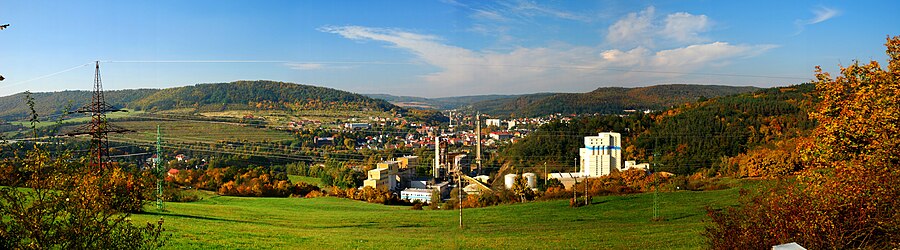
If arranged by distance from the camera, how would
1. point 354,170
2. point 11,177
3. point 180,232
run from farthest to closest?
point 354,170
point 180,232
point 11,177

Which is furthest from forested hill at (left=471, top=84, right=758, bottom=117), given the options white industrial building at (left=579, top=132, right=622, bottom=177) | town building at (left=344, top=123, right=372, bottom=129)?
Answer: white industrial building at (left=579, top=132, right=622, bottom=177)

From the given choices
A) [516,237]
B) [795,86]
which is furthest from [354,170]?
[795,86]

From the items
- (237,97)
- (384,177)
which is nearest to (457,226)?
(384,177)

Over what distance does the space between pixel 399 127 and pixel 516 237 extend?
60.0 m

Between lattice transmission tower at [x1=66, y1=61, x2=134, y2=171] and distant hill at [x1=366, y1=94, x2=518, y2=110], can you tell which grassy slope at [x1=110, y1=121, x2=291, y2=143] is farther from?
lattice transmission tower at [x1=66, y1=61, x2=134, y2=171]

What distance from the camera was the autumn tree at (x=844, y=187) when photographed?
595cm

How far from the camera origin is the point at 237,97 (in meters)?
82.4

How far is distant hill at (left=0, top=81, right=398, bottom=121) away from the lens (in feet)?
246

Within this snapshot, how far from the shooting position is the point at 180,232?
441 inches

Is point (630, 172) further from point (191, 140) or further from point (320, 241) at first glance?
point (191, 140)

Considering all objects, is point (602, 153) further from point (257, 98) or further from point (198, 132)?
point (257, 98)

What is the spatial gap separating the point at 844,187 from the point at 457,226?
36.6 ft

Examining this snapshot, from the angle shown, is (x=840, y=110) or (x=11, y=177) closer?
(x=11, y=177)

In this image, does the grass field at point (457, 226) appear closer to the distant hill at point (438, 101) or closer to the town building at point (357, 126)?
the distant hill at point (438, 101)
